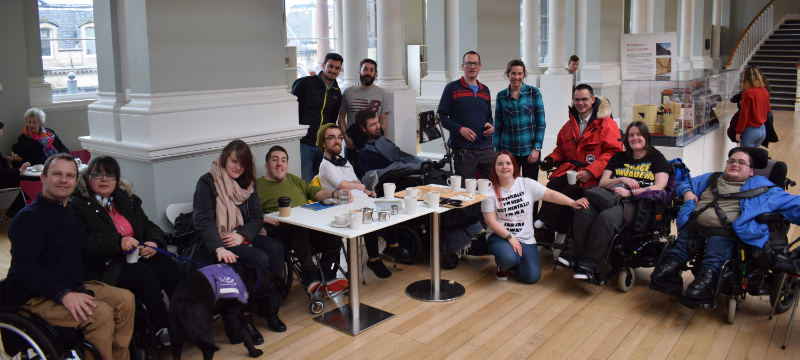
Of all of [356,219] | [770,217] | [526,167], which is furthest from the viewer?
[526,167]

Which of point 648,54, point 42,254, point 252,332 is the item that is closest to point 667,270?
point 252,332

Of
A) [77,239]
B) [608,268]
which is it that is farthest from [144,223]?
[608,268]

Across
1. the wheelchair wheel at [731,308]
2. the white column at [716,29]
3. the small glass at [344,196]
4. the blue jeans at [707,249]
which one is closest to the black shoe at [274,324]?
the small glass at [344,196]

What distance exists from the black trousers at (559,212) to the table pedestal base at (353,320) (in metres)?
1.66

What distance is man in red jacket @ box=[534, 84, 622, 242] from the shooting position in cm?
468

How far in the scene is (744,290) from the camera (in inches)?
142

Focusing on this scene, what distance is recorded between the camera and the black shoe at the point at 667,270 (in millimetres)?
3764

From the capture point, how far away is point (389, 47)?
21.8 ft

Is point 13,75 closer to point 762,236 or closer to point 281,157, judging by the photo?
point 281,157

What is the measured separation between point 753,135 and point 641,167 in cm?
339

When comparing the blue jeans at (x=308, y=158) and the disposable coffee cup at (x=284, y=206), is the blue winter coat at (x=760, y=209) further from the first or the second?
the blue jeans at (x=308, y=158)

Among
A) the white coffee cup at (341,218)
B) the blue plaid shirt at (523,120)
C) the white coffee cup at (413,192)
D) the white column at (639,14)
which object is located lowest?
the white coffee cup at (341,218)

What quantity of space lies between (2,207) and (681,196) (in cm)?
664

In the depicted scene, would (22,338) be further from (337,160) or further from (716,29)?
(716,29)
